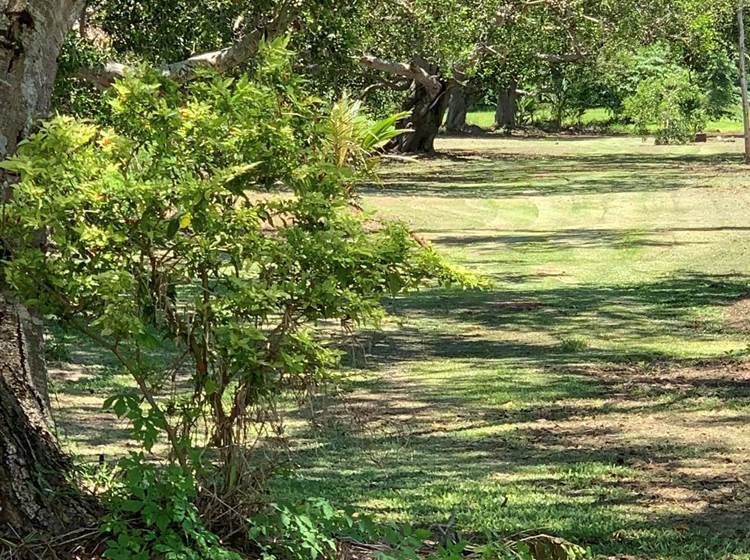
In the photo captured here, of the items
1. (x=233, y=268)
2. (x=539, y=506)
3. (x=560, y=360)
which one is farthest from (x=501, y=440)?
(x=233, y=268)

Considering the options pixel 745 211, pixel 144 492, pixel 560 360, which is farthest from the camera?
pixel 745 211

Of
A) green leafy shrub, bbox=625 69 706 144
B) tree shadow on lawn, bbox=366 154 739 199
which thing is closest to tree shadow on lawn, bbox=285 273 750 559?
tree shadow on lawn, bbox=366 154 739 199

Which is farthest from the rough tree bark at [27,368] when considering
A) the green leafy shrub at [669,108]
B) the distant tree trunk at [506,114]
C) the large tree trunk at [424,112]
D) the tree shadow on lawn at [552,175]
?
the distant tree trunk at [506,114]

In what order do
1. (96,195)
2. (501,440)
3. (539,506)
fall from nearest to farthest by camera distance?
1. (96,195)
2. (539,506)
3. (501,440)

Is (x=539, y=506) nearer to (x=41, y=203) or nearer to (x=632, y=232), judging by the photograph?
(x=41, y=203)

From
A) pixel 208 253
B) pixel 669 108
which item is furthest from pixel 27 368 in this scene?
pixel 669 108

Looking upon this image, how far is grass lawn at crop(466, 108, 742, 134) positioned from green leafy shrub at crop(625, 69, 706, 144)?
24.3 ft

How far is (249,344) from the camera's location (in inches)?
184

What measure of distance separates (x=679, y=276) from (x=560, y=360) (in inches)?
259

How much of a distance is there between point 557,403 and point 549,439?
1297mm

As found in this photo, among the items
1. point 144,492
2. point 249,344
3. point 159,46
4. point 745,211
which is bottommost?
point 745,211

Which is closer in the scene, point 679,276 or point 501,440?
point 501,440

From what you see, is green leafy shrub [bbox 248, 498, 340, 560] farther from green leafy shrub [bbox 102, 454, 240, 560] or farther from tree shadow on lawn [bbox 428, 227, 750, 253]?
tree shadow on lawn [bbox 428, 227, 750, 253]

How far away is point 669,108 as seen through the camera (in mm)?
55688
